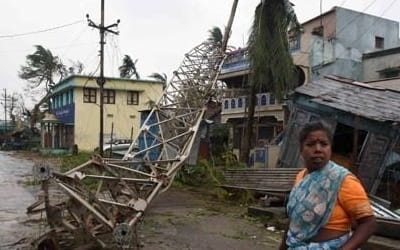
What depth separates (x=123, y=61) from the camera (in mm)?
52062

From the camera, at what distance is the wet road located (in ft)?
30.5

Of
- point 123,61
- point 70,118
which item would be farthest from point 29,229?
point 123,61

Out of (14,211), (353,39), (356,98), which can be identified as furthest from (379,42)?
(14,211)

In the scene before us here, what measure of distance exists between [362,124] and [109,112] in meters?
34.3

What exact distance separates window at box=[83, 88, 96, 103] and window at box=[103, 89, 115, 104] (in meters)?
1.19

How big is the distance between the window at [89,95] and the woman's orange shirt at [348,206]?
4268 centimetres

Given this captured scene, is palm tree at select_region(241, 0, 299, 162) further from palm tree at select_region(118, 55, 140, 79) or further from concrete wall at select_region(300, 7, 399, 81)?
palm tree at select_region(118, 55, 140, 79)

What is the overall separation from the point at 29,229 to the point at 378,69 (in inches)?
701

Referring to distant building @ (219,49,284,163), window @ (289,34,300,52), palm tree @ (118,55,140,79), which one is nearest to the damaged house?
window @ (289,34,300,52)

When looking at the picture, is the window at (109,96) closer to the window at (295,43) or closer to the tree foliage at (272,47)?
the window at (295,43)

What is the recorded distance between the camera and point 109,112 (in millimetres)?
44500

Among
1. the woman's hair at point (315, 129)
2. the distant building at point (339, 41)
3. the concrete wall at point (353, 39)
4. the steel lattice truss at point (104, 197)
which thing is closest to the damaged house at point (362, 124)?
the steel lattice truss at point (104, 197)

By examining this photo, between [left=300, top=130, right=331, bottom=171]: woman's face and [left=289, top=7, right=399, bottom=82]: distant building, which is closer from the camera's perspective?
[left=300, top=130, right=331, bottom=171]: woman's face

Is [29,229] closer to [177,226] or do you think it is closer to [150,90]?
[177,226]
